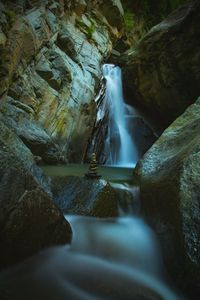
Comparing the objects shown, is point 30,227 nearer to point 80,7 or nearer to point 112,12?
point 80,7

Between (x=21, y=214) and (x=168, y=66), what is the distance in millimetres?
9416

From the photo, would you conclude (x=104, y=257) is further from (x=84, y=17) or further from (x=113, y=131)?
(x=84, y=17)

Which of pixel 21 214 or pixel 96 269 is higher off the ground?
pixel 21 214

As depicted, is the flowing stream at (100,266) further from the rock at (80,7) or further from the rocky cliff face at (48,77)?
the rock at (80,7)

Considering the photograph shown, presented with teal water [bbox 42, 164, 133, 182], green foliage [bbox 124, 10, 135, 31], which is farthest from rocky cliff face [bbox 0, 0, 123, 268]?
green foliage [bbox 124, 10, 135, 31]

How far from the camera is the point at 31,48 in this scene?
8156mm

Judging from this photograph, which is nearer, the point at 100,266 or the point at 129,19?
the point at 100,266

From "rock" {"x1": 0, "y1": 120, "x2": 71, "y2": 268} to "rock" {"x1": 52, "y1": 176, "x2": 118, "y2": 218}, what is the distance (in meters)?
0.85

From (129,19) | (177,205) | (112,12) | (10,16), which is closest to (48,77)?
(10,16)

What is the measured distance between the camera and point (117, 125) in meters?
11.7

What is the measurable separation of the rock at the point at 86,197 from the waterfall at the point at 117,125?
5.69m

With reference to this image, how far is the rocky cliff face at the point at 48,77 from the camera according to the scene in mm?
7164

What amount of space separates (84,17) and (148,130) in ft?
18.7

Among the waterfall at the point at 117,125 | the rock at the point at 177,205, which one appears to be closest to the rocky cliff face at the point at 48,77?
the waterfall at the point at 117,125
